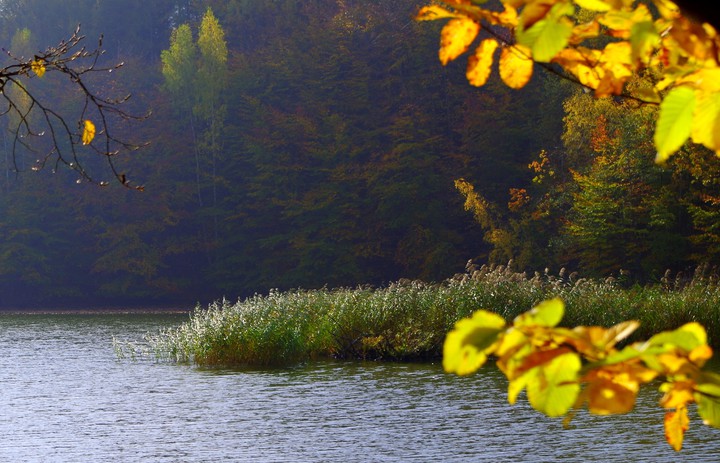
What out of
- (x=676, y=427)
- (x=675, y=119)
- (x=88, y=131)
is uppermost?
(x=88, y=131)

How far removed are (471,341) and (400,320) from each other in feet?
41.9

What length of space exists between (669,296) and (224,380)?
6.16 metres

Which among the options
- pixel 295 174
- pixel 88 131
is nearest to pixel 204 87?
pixel 295 174

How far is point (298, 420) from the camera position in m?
9.55

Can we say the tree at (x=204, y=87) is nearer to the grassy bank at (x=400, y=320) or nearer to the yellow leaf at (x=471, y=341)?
the grassy bank at (x=400, y=320)

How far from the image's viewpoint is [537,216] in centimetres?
2612

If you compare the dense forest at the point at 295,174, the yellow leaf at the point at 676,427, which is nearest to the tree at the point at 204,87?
the dense forest at the point at 295,174

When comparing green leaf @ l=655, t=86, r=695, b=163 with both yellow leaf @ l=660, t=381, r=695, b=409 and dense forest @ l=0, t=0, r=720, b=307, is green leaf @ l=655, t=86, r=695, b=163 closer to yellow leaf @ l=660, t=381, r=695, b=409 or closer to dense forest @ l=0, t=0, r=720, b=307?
yellow leaf @ l=660, t=381, r=695, b=409

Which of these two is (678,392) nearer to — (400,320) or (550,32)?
(550,32)

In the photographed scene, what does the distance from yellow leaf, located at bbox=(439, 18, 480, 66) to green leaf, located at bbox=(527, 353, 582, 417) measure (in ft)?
1.31

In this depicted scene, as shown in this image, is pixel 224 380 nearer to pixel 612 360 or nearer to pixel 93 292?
pixel 612 360

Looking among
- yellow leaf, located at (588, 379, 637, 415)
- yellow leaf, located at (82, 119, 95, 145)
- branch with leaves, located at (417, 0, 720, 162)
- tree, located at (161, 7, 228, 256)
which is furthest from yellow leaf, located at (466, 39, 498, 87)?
tree, located at (161, 7, 228, 256)

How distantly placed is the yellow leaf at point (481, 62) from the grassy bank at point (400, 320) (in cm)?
1215

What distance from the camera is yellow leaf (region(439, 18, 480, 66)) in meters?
1.31
